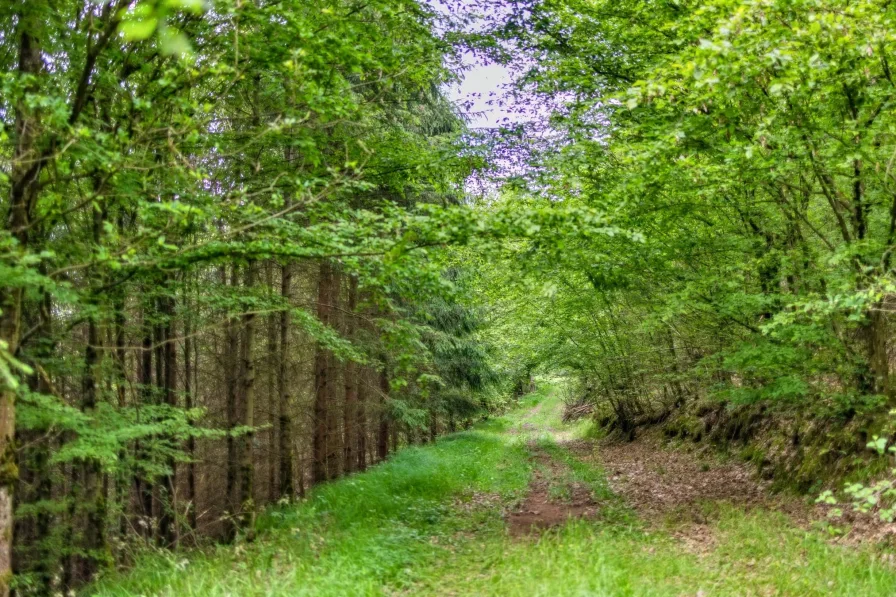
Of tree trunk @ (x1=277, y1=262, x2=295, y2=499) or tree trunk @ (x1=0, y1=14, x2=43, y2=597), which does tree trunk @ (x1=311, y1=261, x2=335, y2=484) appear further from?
tree trunk @ (x1=0, y1=14, x2=43, y2=597)

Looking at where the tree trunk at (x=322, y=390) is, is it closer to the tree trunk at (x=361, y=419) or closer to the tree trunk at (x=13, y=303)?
the tree trunk at (x=361, y=419)

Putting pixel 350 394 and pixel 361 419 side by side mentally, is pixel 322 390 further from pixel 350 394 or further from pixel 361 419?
pixel 361 419

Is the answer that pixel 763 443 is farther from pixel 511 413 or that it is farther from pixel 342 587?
pixel 511 413

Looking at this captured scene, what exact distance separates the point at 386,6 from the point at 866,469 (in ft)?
29.0

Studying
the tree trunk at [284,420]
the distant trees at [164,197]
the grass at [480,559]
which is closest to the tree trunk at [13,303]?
the distant trees at [164,197]

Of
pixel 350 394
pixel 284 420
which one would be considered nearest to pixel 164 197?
pixel 284 420

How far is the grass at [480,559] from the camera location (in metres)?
5.63

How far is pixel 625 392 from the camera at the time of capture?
2158 cm

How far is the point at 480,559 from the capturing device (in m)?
6.95

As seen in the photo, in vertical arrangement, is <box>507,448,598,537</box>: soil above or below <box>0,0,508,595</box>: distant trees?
below

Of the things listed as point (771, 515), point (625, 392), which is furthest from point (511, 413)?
point (771, 515)

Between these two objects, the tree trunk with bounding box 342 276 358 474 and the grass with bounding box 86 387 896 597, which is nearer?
the grass with bounding box 86 387 896 597

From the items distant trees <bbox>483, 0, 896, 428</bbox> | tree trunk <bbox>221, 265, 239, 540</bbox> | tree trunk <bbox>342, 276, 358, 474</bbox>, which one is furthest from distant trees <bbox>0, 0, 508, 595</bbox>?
tree trunk <bbox>342, 276, 358, 474</bbox>

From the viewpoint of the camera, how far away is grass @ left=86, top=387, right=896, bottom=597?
18.5 feet
